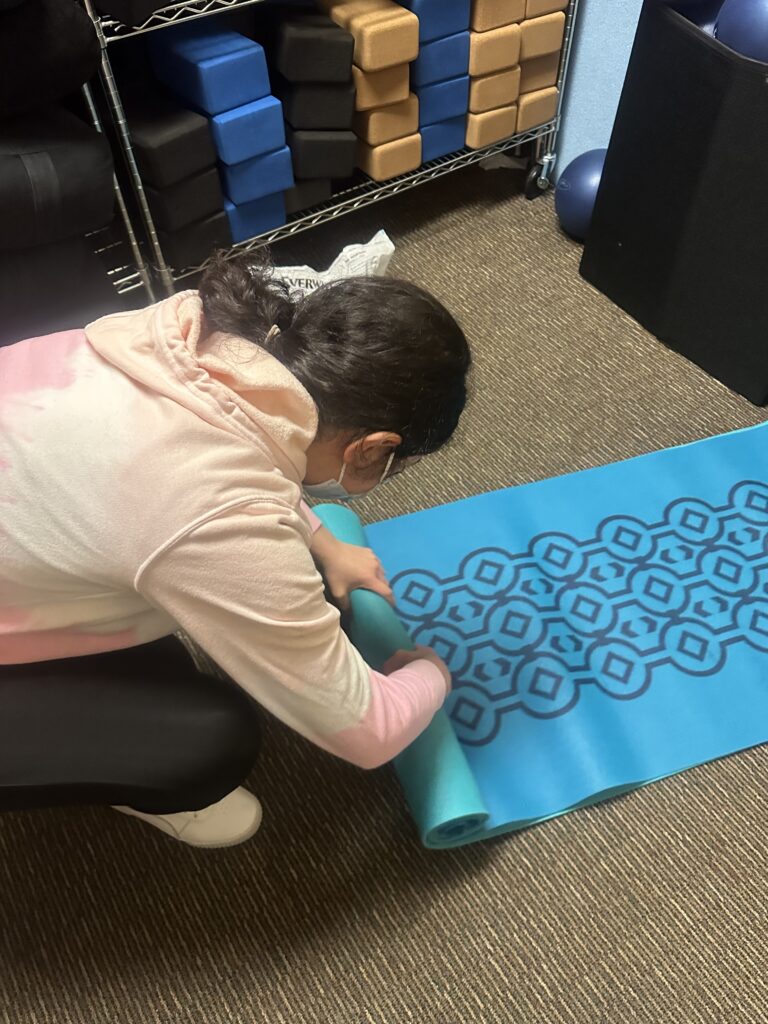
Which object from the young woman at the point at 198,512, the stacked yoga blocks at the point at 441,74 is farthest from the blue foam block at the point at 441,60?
the young woman at the point at 198,512

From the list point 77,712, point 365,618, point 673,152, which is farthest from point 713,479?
point 77,712

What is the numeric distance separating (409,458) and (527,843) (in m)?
0.52

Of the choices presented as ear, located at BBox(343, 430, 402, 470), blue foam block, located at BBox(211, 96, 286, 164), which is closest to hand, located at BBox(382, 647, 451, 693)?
ear, located at BBox(343, 430, 402, 470)

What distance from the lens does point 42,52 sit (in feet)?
3.98

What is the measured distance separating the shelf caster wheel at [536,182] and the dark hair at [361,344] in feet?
4.57

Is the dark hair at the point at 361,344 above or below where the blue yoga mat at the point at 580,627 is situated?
above

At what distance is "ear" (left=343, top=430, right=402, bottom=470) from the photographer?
0.83 m

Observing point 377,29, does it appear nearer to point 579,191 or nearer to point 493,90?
point 493,90

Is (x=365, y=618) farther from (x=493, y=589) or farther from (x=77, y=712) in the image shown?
(x=77, y=712)

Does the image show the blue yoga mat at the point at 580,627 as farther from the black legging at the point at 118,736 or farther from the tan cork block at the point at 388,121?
the tan cork block at the point at 388,121

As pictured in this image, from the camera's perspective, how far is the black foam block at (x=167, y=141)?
149 centimetres

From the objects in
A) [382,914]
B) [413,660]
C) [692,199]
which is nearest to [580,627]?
[413,660]

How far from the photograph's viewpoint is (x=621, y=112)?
5.26ft

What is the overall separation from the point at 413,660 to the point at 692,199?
40.1 inches
